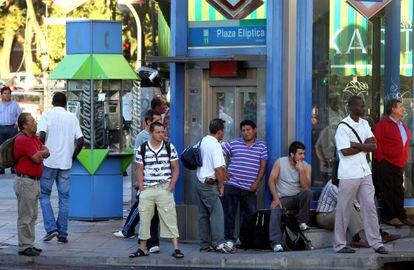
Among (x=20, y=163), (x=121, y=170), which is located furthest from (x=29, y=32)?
(x=20, y=163)

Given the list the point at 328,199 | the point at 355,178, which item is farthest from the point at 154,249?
the point at 355,178

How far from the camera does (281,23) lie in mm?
11695

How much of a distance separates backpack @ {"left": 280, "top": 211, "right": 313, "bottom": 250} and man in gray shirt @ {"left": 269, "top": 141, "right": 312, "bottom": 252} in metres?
0.06

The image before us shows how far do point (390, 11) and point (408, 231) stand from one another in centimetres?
299

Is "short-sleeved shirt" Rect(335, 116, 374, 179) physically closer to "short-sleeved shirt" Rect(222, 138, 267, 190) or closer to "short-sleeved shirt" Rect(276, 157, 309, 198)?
"short-sleeved shirt" Rect(276, 157, 309, 198)

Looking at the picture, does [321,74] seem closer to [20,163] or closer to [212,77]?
[212,77]

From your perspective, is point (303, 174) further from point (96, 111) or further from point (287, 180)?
point (96, 111)

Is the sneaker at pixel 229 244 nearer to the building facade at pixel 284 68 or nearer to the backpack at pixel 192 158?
the building facade at pixel 284 68

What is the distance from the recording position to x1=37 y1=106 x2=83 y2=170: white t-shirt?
1193cm

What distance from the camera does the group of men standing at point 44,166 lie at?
1102cm

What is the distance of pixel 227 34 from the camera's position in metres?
12.1

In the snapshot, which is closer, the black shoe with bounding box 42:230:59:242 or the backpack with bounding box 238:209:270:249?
the backpack with bounding box 238:209:270:249

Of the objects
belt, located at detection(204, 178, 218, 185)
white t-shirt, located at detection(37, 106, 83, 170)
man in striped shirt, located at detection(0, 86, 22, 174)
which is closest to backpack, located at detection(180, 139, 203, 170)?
belt, located at detection(204, 178, 218, 185)

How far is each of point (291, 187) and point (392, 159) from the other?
143 cm
